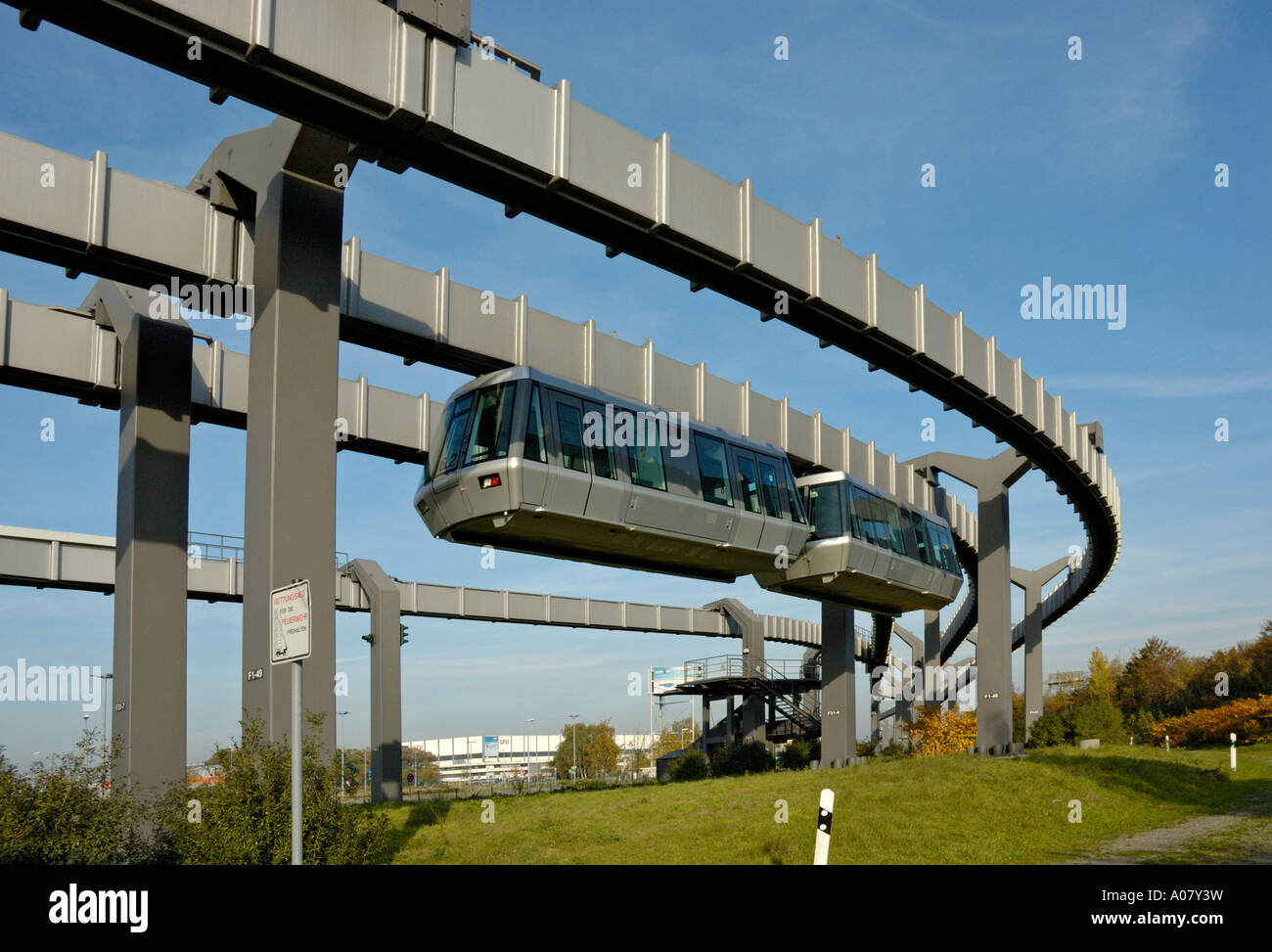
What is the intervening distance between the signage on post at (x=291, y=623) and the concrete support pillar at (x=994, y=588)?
2903cm

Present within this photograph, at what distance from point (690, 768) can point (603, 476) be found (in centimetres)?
2696

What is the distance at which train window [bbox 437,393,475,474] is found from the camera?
16.5 meters

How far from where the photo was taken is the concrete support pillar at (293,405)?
12.9m

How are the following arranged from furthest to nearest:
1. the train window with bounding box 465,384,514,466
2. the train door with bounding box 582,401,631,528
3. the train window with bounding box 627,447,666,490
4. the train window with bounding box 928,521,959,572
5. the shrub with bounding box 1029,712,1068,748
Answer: the shrub with bounding box 1029,712,1068,748 → the train window with bounding box 928,521,959,572 → the train window with bounding box 627,447,666,490 → the train door with bounding box 582,401,631,528 → the train window with bounding box 465,384,514,466

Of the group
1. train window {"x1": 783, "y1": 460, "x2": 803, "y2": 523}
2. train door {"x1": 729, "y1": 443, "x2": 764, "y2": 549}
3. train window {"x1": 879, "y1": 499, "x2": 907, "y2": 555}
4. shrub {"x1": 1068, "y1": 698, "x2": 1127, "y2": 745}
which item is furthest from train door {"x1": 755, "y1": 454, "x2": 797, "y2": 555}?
shrub {"x1": 1068, "y1": 698, "x2": 1127, "y2": 745}

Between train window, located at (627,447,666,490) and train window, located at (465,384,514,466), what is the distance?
2726 millimetres

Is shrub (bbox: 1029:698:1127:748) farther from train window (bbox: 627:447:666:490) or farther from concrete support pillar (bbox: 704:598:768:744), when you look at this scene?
train window (bbox: 627:447:666:490)

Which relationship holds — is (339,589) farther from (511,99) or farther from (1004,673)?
(511,99)

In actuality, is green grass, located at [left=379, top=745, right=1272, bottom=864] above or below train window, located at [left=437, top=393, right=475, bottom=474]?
below

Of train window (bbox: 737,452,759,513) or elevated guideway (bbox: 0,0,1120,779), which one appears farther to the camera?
train window (bbox: 737,452,759,513)

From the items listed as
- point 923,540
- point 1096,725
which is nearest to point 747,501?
point 923,540

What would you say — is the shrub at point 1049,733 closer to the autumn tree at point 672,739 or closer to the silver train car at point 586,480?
the silver train car at point 586,480

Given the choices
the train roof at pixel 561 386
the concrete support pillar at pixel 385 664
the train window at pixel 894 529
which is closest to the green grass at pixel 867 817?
the train window at pixel 894 529
